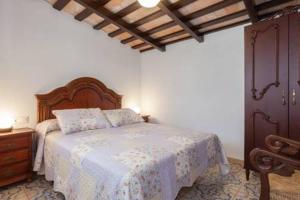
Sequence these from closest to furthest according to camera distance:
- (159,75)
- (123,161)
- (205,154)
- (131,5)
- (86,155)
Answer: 1. (123,161)
2. (86,155)
3. (205,154)
4. (131,5)
5. (159,75)

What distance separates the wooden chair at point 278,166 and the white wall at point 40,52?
3.01 m

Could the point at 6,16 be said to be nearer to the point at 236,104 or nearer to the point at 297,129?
the point at 236,104

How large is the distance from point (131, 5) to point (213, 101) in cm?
213

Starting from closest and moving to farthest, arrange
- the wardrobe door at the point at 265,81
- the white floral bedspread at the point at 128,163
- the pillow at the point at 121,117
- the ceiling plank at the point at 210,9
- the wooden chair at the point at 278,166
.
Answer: the wooden chair at the point at 278,166, the white floral bedspread at the point at 128,163, the wardrobe door at the point at 265,81, the ceiling plank at the point at 210,9, the pillow at the point at 121,117

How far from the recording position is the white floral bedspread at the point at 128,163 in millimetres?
1424

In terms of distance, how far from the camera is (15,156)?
2393 mm

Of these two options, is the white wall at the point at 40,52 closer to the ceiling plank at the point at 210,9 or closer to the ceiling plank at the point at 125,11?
the ceiling plank at the point at 125,11

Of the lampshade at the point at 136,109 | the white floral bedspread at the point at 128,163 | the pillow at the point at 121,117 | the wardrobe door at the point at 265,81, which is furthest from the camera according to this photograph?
the lampshade at the point at 136,109

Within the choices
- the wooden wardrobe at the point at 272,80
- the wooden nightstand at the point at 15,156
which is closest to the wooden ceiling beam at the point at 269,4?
the wooden wardrobe at the point at 272,80

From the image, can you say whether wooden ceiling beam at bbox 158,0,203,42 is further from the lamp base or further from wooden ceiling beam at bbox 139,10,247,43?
the lamp base

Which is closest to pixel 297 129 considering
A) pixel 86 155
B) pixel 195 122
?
pixel 195 122

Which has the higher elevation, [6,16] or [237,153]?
[6,16]

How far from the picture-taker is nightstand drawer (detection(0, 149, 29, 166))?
2.30 metres

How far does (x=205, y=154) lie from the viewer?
2.27 metres
